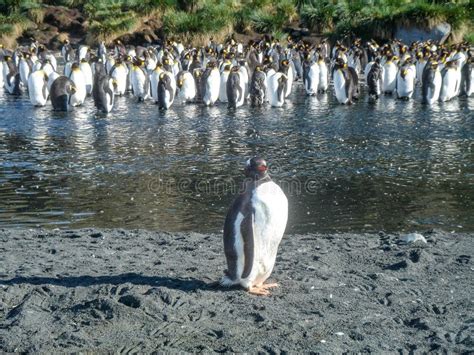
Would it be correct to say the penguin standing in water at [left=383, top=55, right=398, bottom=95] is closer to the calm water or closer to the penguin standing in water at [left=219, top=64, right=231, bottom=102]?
the calm water

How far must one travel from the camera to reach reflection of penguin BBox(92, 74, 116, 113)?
16.5m

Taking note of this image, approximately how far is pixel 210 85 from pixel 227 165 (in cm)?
686

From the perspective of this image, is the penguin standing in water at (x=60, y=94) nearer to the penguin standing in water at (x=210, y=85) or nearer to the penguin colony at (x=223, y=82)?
the penguin colony at (x=223, y=82)

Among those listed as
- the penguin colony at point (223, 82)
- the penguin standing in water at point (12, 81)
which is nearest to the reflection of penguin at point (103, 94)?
→ the penguin colony at point (223, 82)

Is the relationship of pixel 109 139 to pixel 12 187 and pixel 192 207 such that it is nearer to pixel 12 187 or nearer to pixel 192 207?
pixel 12 187

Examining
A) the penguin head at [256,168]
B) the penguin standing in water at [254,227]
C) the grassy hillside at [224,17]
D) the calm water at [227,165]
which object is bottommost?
the calm water at [227,165]

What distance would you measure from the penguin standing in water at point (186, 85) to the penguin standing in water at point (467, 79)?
6.67 meters

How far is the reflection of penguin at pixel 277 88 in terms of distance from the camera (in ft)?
57.0

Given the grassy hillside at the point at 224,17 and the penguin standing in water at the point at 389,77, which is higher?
the grassy hillside at the point at 224,17

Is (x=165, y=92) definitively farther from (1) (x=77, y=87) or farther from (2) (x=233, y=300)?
(2) (x=233, y=300)

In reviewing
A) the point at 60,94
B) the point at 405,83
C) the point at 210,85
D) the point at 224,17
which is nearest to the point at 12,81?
the point at 60,94

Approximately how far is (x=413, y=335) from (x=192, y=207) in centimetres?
477

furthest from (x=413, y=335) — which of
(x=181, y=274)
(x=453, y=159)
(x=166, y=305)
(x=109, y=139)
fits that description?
(x=109, y=139)

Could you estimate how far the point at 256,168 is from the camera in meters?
5.22
